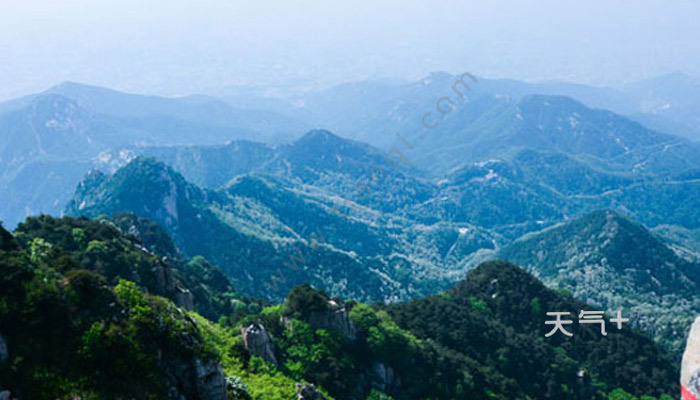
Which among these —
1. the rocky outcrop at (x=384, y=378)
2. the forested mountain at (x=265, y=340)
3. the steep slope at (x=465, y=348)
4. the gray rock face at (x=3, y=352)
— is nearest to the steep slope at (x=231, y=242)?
the forested mountain at (x=265, y=340)

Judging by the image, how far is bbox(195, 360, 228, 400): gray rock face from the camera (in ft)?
72.8

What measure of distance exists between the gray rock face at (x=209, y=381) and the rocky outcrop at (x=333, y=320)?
65.3ft

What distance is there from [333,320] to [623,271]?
396 feet

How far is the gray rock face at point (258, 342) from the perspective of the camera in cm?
3600

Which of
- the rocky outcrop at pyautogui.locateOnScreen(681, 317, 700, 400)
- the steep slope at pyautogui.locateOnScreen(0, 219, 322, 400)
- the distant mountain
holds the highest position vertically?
the steep slope at pyautogui.locateOnScreen(0, 219, 322, 400)

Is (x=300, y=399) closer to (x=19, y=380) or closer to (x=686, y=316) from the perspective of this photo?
(x=19, y=380)

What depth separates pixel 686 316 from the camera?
353 feet

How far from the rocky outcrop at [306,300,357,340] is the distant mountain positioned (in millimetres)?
77132

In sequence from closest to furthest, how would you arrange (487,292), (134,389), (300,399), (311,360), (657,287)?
(134,389)
(300,399)
(311,360)
(487,292)
(657,287)

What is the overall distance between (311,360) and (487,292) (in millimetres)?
44995

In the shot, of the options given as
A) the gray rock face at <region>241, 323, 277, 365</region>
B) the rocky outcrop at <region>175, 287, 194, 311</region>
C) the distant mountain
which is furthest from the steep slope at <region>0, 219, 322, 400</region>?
the distant mountain

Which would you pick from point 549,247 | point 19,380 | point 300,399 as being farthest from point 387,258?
point 19,380

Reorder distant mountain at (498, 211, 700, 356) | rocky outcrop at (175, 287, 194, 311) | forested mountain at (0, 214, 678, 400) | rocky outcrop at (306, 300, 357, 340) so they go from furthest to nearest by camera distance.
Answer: distant mountain at (498, 211, 700, 356), rocky outcrop at (175, 287, 194, 311), rocky outcrop at (306, 300, 357, 340), forested mountain at (0, 214, 678, 400)

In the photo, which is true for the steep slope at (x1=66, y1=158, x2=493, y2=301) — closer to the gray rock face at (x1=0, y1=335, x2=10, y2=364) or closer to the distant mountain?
the distant mountain
